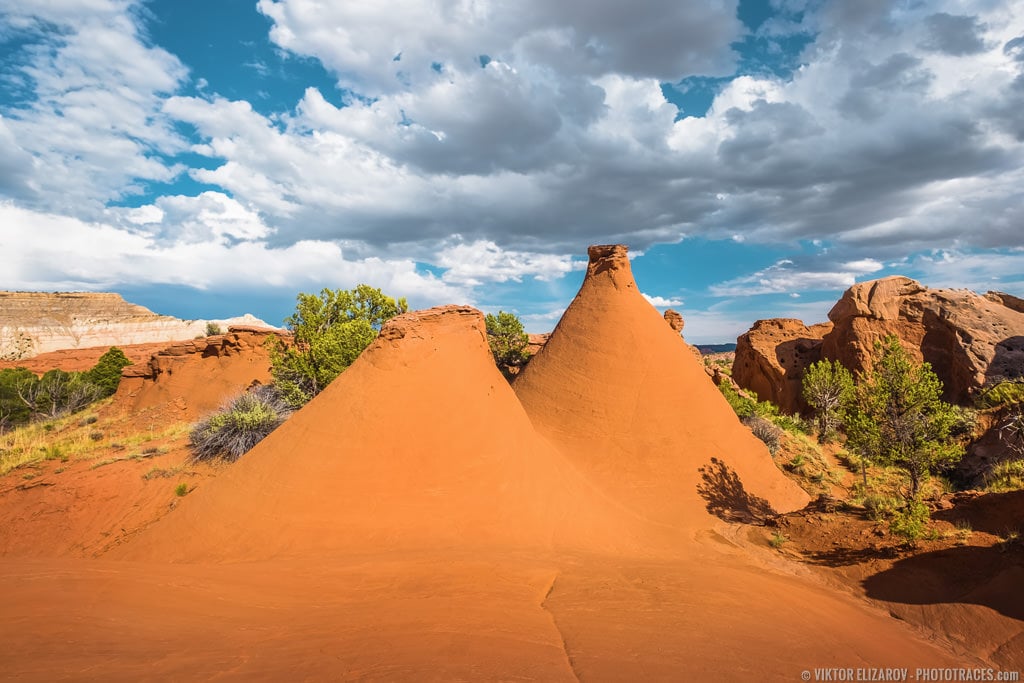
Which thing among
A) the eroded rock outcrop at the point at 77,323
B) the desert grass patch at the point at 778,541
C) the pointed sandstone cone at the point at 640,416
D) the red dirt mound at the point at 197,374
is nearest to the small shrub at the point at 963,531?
the desert grass patch at the point at 778,541

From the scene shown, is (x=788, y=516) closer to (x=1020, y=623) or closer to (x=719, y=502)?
(x=719, y=502)

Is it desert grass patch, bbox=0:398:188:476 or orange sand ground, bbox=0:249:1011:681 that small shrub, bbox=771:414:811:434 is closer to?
orange sand ground, bbox=0:249:1011:681

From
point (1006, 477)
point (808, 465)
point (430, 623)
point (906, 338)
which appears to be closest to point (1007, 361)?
point (906, 338)

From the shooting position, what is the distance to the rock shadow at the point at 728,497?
11594 mm

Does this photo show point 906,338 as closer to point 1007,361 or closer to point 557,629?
point 1007,361

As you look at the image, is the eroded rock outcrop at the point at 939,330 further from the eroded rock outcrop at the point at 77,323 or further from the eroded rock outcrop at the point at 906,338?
the eroded rock outcrop at the point at 77,323

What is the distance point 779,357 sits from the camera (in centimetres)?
3130

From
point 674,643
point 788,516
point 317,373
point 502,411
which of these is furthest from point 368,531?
point 317,373

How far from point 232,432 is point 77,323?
71149 millimetres

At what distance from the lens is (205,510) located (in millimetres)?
8086

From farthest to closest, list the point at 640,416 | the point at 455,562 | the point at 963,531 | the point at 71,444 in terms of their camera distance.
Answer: the point at 71,444, the point at 640,416, the point at 963,531, the point at 455,562

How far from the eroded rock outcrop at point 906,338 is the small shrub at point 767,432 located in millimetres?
7233

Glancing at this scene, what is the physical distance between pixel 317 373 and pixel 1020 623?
19271mm

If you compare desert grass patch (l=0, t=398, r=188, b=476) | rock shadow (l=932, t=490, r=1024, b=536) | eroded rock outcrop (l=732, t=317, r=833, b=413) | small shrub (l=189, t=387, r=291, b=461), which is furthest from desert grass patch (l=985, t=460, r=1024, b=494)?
desert grass patch (l=0, t=398, r=188, b=476)
